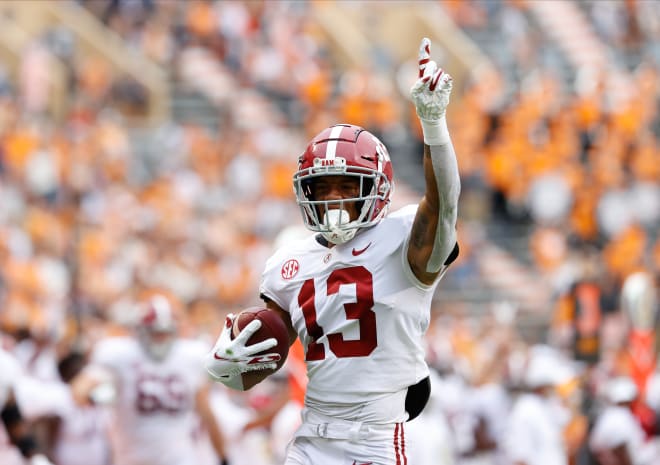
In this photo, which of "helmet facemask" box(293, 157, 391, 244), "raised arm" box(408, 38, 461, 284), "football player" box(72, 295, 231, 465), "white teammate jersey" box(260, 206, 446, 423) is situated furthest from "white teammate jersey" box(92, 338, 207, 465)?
"raised arm" box(408, 38, 461, 284)

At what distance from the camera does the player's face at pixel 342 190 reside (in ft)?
15.7

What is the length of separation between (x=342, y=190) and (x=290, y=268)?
37 centimetres

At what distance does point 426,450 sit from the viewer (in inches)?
314

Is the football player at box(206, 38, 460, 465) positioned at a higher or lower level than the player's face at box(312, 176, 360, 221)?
lower

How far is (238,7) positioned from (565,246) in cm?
674

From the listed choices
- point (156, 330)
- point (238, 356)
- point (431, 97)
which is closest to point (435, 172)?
point (431, 97)

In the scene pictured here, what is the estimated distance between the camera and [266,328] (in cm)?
475

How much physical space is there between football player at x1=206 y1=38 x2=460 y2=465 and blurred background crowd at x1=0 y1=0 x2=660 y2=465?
6945 millimetres

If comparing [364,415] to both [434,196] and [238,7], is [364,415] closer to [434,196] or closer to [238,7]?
[434,196]

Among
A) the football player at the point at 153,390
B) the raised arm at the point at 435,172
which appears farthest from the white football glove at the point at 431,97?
the football player at the point at 153,390

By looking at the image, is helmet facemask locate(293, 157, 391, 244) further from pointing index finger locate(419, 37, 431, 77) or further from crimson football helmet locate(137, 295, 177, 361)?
crimson football helmet locate(137, 295, 177, 361)

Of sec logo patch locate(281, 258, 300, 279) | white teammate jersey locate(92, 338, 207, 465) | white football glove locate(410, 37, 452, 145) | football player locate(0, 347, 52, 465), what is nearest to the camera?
white football glove locate(410, 37, 452, 145)

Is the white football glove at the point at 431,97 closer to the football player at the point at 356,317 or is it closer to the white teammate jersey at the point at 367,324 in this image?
the football player at the point at 356,317

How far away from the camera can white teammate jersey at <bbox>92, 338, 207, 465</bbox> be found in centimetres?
782
